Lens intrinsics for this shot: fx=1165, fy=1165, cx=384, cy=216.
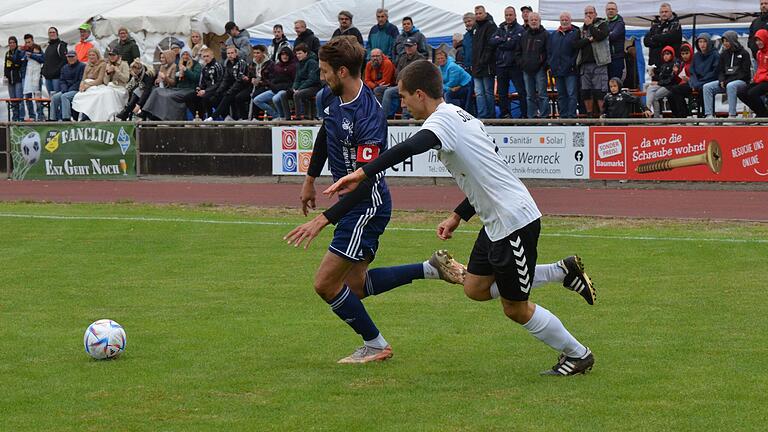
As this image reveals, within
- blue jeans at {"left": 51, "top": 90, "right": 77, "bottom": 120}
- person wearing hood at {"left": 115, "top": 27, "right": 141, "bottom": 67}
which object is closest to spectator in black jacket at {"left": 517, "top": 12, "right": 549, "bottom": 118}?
person wearing hood at {"left": 115, "top": 27, "right": 141, "bottom": 67}

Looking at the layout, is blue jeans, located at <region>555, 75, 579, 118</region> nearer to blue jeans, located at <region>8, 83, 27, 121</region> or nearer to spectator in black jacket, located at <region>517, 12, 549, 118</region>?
spectator in black jacket, located at <region>517, 12, 549, 118</region>

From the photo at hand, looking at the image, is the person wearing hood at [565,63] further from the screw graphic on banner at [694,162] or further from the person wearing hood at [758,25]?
the person wearing hood at [758,25]

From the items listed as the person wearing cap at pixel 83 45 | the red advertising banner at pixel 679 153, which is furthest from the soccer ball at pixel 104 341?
the person wearing cap at pixel 83 45

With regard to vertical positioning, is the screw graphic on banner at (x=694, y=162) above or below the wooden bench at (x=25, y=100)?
below

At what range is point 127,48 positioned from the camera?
2542cm

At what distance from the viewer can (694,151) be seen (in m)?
18.2

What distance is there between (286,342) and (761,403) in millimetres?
3172

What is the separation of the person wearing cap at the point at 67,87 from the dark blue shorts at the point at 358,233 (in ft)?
62.9

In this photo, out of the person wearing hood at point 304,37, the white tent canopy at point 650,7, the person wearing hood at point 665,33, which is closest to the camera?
the person wearing hood at point 665,33

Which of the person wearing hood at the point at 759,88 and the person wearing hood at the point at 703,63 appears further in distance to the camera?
the person wearing hood at the point at 703,63

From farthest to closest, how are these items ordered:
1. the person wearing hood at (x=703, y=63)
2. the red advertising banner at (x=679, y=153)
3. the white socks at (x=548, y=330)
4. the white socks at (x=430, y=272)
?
the person wearing hood at (x=703, y=63) → the red advertising banner at (x=679, y=153) → the white socks at (x=430, y=272) → the white socks at (x=548, y=330)

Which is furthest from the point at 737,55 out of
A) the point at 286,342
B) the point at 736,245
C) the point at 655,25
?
the point at 286,342

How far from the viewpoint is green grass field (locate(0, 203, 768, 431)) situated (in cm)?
570

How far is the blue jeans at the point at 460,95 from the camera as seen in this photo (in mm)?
20766
